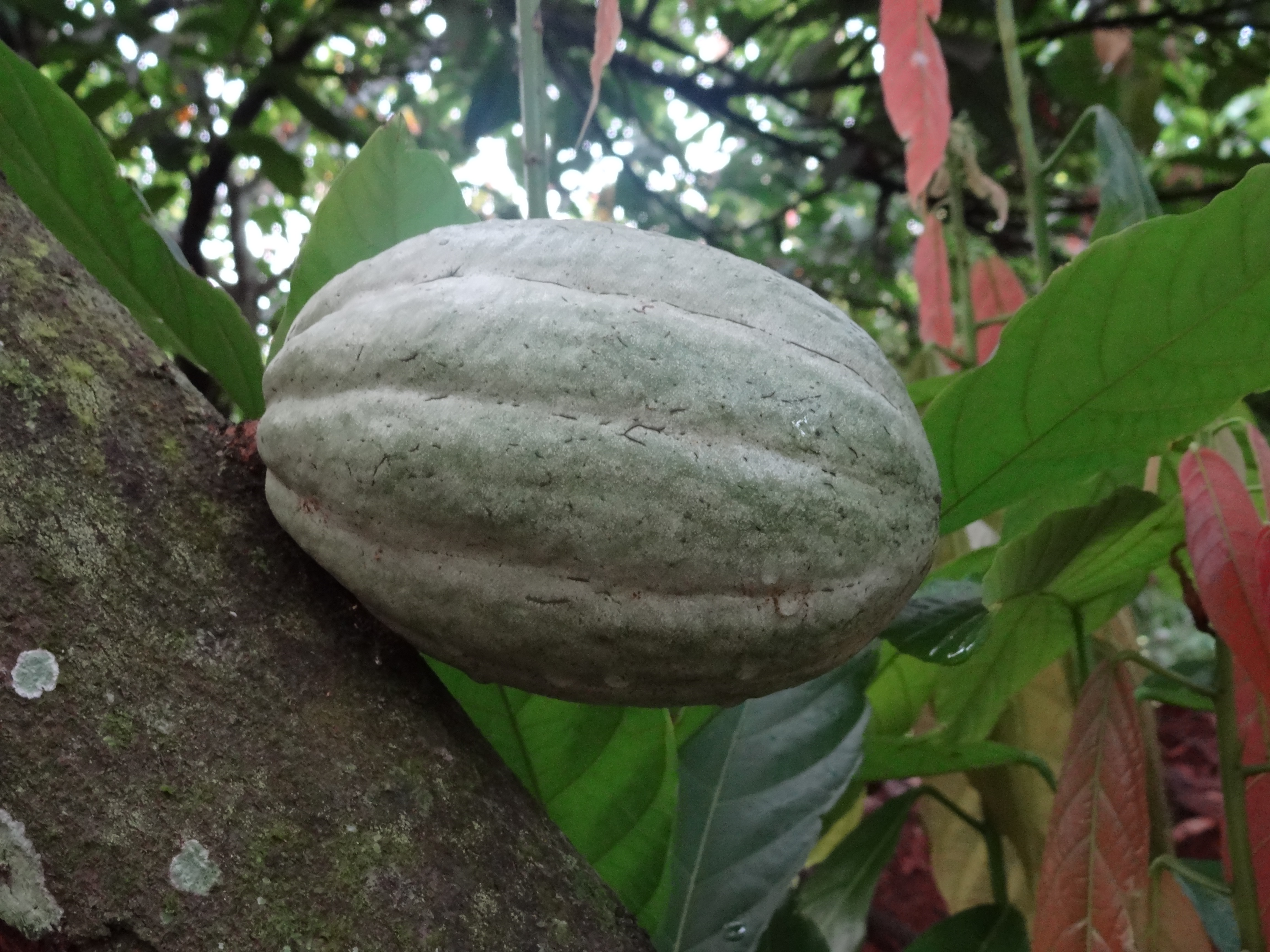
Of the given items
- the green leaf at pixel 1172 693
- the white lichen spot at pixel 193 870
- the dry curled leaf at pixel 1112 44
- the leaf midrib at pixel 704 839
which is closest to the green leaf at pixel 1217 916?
the green leaf at pixel 1172 693

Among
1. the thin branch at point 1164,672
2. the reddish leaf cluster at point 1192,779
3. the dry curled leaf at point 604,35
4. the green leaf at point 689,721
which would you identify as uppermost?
the dry curled leaf at point 604,35

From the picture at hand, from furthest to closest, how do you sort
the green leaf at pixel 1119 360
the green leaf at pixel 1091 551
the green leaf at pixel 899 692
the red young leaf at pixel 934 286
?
the red young leaf at pixel 934 286 < the green leaf at pixel 899 692 < the green leaf at pixel 1091 551 < the green leaf at pixel 1119 360

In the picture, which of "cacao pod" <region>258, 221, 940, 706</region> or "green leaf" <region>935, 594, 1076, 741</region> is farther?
"green leaf" <region>935, 594, 1076, 741</region>

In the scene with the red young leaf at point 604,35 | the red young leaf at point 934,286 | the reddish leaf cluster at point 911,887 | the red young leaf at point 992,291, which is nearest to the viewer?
the red young leaf at point 604,35

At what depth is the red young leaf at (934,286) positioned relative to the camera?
1.29 meters

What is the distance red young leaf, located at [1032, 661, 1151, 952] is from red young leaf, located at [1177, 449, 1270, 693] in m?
0.12

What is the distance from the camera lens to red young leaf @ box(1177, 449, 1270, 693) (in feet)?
2.30

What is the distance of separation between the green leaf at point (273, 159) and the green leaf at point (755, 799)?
1.83 meters

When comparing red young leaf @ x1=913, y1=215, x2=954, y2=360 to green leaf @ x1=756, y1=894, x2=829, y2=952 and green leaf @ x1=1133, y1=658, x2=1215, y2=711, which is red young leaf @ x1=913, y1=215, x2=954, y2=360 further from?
green leaf @ x1=756, y1=894, x2=829, y2=952

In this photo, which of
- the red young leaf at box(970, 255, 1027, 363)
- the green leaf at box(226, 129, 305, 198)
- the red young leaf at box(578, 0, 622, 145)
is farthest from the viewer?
the green leaf at box(226, 129, 305, 198)

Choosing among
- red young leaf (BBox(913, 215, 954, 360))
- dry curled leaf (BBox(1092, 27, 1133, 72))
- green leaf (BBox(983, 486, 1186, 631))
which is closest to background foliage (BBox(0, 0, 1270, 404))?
dry curled leaf (BBox(1092, 27, 1133, 72))

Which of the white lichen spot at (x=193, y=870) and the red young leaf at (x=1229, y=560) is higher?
the red young leaf at (x=1229, y=560)

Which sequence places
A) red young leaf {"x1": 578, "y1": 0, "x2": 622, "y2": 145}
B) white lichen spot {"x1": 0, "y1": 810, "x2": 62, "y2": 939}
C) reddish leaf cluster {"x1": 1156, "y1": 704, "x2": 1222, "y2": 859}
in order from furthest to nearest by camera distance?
reddish leaf cluster {"x1": 1156, "y1": 704, "x2": 1222, "y2": 859} → red young leaf {"x1": 578, "y1": 0, "x2": 622, "y2": 145} → white lichen spot {"x1": 0, "y1": 810, "x2": 62, "y2": 939}

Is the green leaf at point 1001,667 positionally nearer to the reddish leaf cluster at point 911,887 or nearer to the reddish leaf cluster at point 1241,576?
the reddish leaf cluster at point 1241,576
